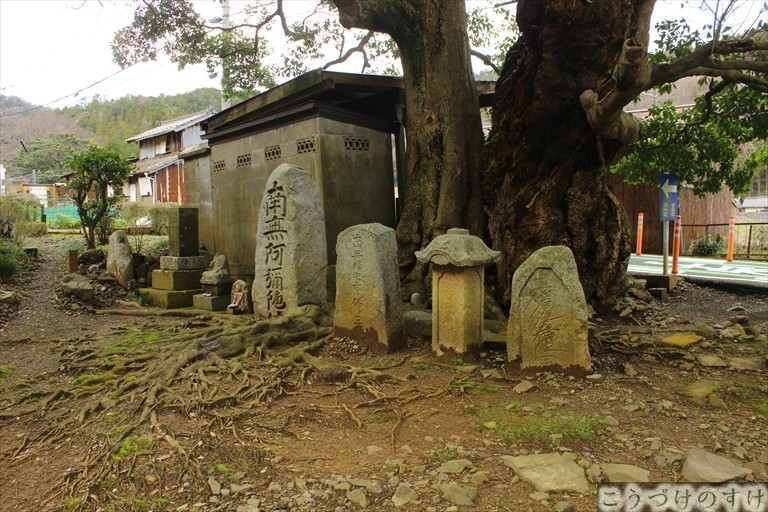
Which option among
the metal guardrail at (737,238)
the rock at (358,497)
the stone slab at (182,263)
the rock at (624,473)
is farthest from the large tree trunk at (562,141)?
the metal guardrail at (737,238)

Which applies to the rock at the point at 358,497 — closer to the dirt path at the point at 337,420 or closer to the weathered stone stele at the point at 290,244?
the dirt path at the point at 337,420

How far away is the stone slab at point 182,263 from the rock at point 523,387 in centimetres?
719

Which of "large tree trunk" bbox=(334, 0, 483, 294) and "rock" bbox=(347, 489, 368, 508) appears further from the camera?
"large tree trunk" bbox=(334, 0, 483, 294)

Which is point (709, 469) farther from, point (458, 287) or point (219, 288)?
point (219, 288)

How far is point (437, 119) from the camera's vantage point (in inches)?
307

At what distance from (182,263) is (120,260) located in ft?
5.31

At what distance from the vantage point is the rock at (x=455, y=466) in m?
3.18

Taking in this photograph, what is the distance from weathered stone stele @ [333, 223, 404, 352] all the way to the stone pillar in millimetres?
4845

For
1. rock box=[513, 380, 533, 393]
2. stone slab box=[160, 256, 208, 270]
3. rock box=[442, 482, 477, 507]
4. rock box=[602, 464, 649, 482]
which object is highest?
stone slab box=[160, 256, 208, 270]

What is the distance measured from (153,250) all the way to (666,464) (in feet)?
35.5

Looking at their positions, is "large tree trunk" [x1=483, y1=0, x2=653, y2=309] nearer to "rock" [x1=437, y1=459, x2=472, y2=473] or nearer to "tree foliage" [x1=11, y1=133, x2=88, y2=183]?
"rock" [x1=437, y1=459, x2=472, y2=473]

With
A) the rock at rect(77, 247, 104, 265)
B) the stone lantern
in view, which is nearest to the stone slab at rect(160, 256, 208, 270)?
the rock at rect(77, 247, 104, 265)

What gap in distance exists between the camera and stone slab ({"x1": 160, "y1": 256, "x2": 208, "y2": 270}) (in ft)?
31.1

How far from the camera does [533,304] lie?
4.73m
